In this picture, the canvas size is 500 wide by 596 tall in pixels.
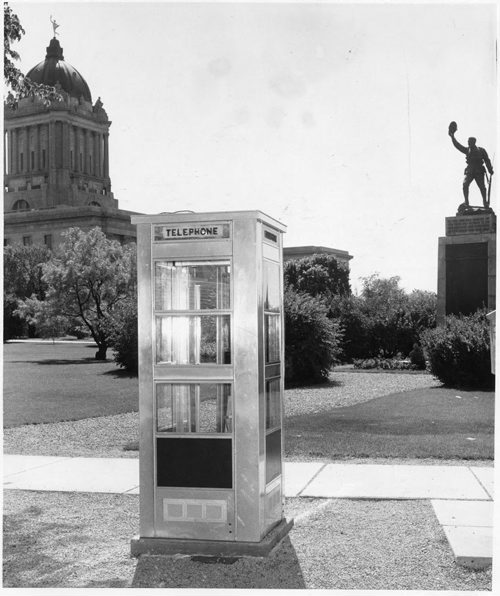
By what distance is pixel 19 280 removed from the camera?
7406 cm

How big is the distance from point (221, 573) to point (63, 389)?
62.3 ft

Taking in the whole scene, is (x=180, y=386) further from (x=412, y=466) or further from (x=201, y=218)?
(x=412, y=466)

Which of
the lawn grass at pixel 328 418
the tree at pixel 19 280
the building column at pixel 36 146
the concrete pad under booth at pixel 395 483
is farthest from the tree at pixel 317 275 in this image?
the concrete pad under booth at pixel 395 483

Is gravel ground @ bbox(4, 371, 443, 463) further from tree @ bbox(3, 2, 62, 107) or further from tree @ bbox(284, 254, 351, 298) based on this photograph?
tree @ bbox(284, 254, 351, 298)

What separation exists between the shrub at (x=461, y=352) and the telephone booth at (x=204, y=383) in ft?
50.3

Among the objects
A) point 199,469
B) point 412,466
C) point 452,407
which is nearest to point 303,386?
point 452,407

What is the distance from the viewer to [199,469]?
7195 mm

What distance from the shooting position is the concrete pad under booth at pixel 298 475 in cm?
979

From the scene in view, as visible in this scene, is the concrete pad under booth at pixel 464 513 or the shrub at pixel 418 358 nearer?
the concrete pad under booth at pixel 464 513

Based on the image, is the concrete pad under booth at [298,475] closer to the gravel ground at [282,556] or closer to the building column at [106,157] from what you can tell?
the gravel ground at [282,556]

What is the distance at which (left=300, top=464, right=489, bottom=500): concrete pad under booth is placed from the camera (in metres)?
9.45

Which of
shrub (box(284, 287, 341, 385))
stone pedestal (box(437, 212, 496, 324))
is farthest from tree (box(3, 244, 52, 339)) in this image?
stone pedestal (box(437, 212, 496, 324))

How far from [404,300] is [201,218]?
30752 mm

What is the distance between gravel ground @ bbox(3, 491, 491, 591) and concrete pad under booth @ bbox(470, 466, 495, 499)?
3.30ft
